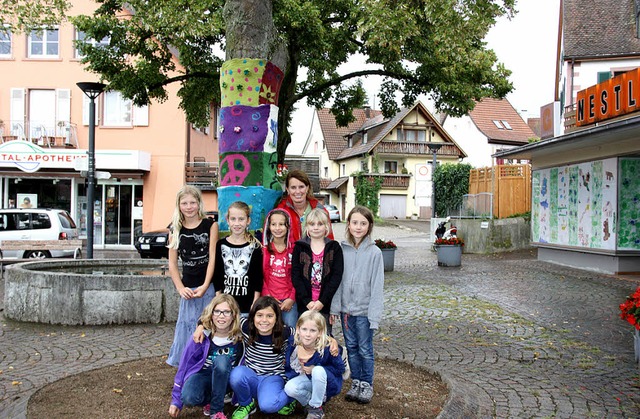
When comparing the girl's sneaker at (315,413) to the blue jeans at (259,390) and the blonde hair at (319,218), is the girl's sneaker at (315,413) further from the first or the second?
the blonde hair at (319,218)

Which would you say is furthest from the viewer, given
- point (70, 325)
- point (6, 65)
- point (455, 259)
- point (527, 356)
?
point (6, 65)

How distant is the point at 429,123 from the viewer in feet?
163

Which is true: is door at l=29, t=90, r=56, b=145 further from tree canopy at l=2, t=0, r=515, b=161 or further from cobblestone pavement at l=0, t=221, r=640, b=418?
cobblestone pavement at l=0, t=221, r=640, b=418

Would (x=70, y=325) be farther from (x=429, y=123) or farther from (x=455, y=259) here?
(x=429, y=123)

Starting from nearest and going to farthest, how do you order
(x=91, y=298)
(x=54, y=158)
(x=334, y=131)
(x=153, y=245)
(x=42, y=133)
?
1. (x=91, y=298)
2. (x=153, y=245)
3. (x=54, y=158)
4. (x=42, y=133)
5. (x=334, y=131)

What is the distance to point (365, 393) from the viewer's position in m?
4.64

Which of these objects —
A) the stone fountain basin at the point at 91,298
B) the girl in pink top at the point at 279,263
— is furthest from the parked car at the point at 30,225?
the girl in pink top at the point at 279,263

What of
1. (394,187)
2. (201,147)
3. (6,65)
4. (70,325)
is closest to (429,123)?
(394,187)

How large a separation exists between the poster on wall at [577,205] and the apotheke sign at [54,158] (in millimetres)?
15373

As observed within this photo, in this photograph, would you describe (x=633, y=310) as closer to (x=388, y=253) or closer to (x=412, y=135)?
(x=388, y=253)

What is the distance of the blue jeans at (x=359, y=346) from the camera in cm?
469

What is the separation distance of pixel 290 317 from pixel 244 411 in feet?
Result: 2.49

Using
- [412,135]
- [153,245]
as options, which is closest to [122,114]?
[153,245]

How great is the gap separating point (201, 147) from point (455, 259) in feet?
51.9
